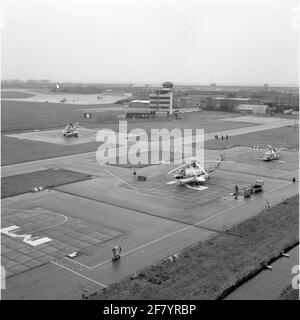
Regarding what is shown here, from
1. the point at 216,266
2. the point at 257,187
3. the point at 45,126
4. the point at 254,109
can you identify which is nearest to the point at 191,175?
the point at 257,187

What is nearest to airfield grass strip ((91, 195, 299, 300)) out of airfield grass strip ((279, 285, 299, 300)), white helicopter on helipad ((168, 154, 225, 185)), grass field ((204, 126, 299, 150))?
airfield grass strip ((279, 285, 299, 300))

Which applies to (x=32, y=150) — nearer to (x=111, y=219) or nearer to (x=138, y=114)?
(x=111, y=219)

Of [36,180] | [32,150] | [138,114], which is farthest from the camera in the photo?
[138,114]

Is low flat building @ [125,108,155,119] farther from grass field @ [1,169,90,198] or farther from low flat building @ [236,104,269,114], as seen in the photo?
grass field @ [1,169,90,198]

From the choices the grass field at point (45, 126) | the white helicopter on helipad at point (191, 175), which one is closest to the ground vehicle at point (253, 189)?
the white helicopter on helipad at point (191, 175)

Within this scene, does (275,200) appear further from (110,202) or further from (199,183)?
(110,202)

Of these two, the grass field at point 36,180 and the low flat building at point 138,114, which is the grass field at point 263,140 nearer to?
the grass field at point 36,180
